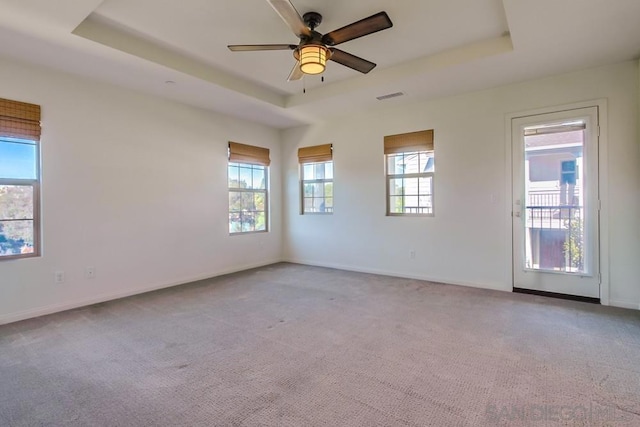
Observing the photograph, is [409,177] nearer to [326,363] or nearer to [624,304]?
[624,304]

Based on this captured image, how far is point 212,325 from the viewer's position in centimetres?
308

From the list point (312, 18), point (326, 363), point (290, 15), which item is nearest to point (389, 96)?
point (312, 18)

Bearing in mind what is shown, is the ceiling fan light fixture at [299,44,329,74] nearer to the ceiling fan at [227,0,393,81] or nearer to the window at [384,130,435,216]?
the ceiling fan at [227,0,393,81]

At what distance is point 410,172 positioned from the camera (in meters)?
4.92

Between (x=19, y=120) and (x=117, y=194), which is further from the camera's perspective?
(x=117, y=194)

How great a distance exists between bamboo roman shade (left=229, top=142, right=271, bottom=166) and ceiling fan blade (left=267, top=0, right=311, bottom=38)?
3.18m

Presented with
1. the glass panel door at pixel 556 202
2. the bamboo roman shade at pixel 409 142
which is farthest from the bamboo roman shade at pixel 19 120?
the glass panel door at pixel 556 202

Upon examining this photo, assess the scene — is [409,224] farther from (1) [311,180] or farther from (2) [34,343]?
(2) [34,343]

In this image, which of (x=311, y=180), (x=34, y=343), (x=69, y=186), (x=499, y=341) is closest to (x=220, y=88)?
(x=69, y=186)

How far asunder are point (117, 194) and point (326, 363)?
10.8ft

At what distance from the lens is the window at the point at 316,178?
18.9 ft

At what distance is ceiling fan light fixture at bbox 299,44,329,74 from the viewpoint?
8.29ft

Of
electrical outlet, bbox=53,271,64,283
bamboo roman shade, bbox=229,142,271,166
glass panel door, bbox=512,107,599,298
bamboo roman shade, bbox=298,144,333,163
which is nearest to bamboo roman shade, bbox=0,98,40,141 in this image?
electrical outlet, bbox=53,271,64,283

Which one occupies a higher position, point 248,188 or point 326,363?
point 248,188
